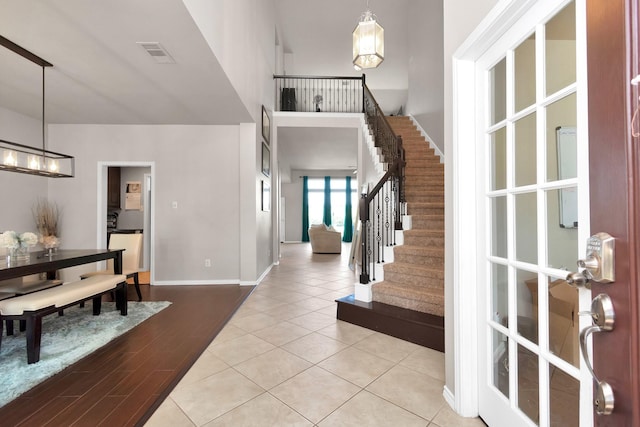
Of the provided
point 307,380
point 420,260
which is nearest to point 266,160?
point 420,260

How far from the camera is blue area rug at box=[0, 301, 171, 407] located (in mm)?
2031

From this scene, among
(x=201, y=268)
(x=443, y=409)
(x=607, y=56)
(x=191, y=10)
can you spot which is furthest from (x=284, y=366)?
(x=201, y=268)

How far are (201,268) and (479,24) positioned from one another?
4.73 m

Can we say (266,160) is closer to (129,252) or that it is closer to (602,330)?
(129,252)

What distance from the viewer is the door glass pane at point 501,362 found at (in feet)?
4.67

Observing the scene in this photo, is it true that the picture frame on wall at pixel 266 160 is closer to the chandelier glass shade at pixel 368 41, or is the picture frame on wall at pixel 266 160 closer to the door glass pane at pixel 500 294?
the chandelier glass shade at pixel 368 41

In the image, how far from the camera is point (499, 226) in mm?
1473

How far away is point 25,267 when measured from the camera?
230 cm

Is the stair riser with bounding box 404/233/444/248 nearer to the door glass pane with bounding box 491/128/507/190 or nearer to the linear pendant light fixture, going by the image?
the door glass pane with bounding box 491/128/507/190

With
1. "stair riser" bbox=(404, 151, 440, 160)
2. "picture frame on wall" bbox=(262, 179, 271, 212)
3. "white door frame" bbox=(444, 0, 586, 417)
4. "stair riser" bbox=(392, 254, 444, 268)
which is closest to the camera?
"white door frame" bbox=(444, 0, 586, 417)

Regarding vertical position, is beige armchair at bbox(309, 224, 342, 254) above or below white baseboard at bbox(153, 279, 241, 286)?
above

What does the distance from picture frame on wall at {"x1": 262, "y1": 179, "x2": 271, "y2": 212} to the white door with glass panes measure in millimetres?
4277

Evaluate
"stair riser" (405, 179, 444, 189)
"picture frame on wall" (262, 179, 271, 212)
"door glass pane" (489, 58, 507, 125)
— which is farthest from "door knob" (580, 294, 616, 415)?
"picture frame on wall" (262, 179, 271, 212)

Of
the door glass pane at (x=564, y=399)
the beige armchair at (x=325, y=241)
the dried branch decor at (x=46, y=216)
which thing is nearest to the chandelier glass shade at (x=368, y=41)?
the door glass pane at (x=564, y=399)
